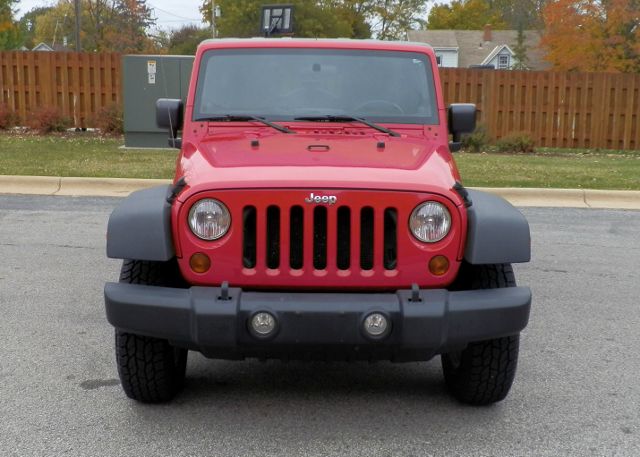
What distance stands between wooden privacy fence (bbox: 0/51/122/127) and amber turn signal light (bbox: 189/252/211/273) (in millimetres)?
17901

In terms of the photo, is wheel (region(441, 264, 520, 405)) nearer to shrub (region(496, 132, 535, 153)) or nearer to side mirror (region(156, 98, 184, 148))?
side mirror (region(156, 98, 184, 148))

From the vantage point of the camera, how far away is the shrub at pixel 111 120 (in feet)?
62.5

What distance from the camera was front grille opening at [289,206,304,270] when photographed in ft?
12.1

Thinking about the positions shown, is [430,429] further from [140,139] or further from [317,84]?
[140,139]

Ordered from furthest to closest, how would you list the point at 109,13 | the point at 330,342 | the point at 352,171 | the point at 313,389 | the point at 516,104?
the point at 109,13 < the point at 516,104 < the point at 313,389 < the point at 352,171 < the point at 330,342

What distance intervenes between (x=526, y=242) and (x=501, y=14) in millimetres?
81009

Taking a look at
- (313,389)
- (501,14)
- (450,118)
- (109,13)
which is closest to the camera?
(313,389)

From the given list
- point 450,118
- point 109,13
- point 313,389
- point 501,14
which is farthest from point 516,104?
point 501,14

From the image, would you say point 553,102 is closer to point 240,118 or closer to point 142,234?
point 240,118

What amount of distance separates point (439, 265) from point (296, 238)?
63 centimetres

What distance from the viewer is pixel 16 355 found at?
490 centimetres

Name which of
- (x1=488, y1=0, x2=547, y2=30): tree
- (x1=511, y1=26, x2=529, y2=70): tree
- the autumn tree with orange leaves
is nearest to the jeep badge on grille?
the autumn tree with orange leaves

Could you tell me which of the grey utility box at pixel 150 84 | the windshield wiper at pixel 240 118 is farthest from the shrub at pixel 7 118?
the windshield wiper at pixel 240 118

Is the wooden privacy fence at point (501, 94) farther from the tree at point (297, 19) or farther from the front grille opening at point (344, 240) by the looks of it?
the tree at point (297, 19)
